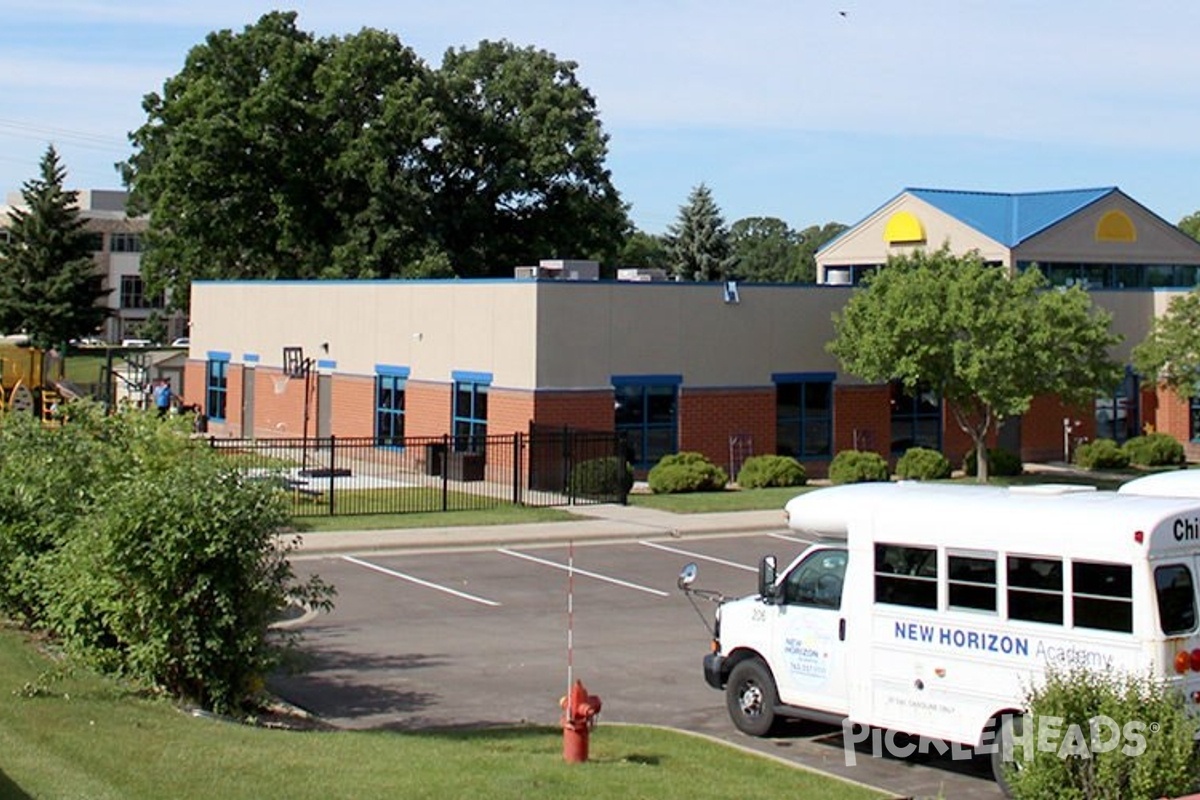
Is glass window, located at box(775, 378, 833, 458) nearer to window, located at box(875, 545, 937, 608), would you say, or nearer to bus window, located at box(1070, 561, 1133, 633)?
window, located at box(875, 545, 937, 608)

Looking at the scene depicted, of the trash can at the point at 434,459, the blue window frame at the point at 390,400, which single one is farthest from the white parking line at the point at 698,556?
the blue window frame at the point at 390,400

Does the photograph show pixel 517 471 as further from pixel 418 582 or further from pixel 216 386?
pixel 216 386

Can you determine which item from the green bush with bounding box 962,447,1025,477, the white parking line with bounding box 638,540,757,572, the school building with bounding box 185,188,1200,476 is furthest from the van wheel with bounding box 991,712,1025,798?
the green bush with bounding box 962,447,1025,477

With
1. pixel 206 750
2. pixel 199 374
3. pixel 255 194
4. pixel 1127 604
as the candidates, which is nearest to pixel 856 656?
pixel 1127 604

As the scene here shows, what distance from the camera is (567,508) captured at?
34.3 metres

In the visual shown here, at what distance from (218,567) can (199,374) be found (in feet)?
142

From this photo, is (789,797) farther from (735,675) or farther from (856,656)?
(735,675)

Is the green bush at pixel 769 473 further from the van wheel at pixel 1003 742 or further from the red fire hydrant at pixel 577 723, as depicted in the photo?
the red fire hydrant at pixel 577 723

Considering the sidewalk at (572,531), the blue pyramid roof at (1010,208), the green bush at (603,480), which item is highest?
the blue pyramid roof at (1010,208)

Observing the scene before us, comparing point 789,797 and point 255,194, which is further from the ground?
point 255,194

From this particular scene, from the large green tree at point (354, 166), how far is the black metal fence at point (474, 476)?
2589 cm

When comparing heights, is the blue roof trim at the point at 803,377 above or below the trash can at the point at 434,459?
above

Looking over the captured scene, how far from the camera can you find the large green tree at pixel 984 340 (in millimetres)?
37562

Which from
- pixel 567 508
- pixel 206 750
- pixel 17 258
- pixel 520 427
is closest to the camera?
pixel 206 750
